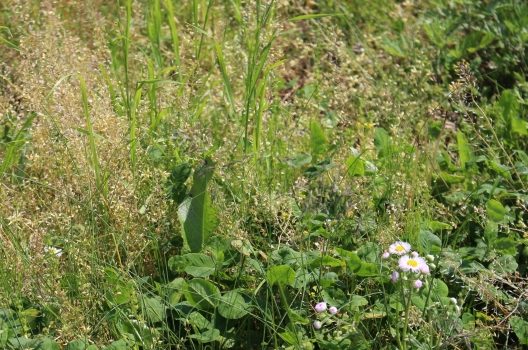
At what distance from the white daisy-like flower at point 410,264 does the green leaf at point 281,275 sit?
0.33 meters

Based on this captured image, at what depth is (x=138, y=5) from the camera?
4066mm

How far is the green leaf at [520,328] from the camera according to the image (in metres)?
2.70

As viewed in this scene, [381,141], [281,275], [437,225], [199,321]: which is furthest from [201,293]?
[381,141]

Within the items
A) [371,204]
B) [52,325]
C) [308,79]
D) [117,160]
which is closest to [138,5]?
[308,79]

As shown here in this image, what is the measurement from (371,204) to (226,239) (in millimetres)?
527

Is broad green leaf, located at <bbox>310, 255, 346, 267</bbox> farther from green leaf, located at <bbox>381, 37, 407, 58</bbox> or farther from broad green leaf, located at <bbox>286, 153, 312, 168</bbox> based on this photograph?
green leaf, located at <bbox>381, 37, 407, 58</bbox>

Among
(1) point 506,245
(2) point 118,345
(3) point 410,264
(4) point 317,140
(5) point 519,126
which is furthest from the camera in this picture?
(5) point 519,126

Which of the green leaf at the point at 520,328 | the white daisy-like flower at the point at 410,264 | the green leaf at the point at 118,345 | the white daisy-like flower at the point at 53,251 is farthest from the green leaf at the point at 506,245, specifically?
the white daisy-like flower at the point at 53,251

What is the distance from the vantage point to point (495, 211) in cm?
304

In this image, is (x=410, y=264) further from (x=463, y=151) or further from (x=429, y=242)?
(x=463, y=151)

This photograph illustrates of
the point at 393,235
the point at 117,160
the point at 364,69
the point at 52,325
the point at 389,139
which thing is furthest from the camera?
the point at 364,69

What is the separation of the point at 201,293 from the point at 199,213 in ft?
1.01

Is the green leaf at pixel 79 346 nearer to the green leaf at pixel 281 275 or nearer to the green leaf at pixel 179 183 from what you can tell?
the green leaf at pixel 281 275

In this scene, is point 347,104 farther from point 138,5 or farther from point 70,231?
point 70,231
